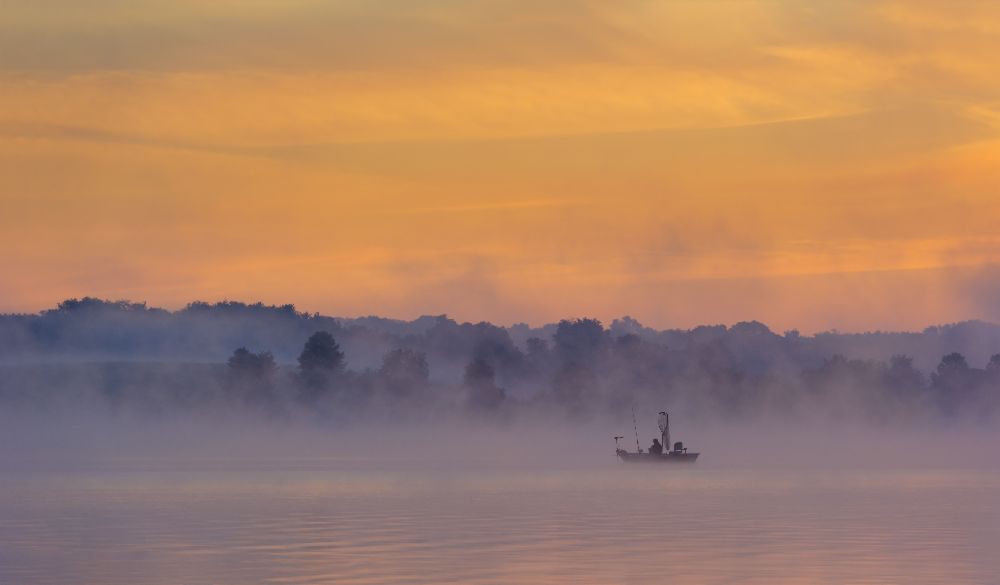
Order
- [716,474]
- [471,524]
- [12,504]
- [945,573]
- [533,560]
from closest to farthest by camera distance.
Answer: [945,573] → [533,560] → [471,524] → [12,504] → [716,474]

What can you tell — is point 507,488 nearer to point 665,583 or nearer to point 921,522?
point 921,522

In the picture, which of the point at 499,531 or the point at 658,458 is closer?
the point at 499,531

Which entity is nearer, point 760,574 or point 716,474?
point 760,574

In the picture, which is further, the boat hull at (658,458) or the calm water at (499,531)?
the boat hull at (658,458)

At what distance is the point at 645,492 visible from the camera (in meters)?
127

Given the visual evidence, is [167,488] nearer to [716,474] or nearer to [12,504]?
[12,504]

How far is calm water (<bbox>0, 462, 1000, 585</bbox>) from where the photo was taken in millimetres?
66062

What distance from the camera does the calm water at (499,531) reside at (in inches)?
2601

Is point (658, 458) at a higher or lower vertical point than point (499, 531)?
higher

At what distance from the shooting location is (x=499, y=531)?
86312 millimetres

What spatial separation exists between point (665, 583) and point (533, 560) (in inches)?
392

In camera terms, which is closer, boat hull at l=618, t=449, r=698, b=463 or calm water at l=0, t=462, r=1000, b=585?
calm water at l=0, t=462, r=1000, b=585

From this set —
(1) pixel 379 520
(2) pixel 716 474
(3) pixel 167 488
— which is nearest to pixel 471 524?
(1) pixel 379 520

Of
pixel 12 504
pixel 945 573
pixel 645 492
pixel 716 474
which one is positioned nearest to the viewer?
pixel 945 573
